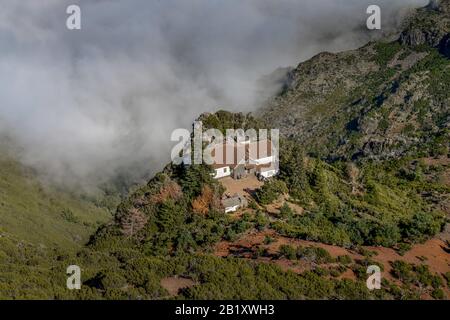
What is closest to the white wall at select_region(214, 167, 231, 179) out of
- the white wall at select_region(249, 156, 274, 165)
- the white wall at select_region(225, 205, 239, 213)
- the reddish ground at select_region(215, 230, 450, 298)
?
the white wall at select_region(249, 156, 274, 165)

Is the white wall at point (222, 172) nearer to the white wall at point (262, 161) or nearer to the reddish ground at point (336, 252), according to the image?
the white wall at point (262, 161)

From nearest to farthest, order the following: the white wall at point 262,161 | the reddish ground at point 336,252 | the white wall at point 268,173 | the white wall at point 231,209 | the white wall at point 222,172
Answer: the reddish ground at point 336,252 → the white wall at point 231,209 → the white wall at point 222,172 → the white wall at point 268,173 → the white wall at point 262,161

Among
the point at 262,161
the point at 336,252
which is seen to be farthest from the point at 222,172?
the point at 336,252

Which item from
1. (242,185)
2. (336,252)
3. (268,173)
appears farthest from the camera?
(268,173)

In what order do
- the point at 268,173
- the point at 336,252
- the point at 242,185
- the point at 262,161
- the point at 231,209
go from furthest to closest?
the point at 262,161, the point at 268,173, the point at 242,185, the point at 231,209, the point at 336,252

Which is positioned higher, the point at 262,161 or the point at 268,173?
the point at 262,161

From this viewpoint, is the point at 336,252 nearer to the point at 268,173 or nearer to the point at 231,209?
the point at 231,209

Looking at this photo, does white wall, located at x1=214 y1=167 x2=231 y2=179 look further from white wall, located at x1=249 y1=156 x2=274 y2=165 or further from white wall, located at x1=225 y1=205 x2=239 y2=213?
white wall, located at x1=225 y1=205 x2=239 y2=213

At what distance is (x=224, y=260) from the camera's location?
2003 inches

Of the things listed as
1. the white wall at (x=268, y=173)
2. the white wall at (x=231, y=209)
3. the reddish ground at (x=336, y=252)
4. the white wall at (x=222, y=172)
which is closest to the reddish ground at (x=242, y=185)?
the white wall at (x=222, y=172)
